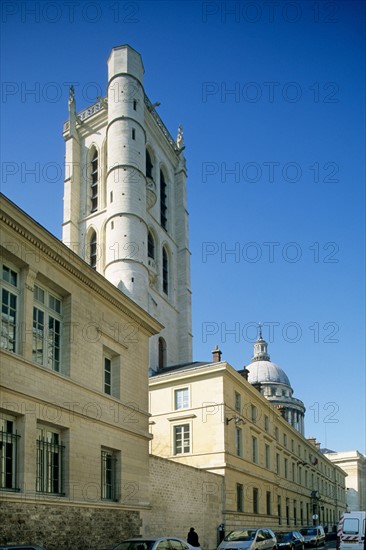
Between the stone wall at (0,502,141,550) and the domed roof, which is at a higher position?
the domed roof

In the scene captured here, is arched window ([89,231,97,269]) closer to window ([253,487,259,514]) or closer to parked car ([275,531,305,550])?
window ([253,487,259,514])

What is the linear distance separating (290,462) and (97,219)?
26.4 meters

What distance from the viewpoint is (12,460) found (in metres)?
15.8

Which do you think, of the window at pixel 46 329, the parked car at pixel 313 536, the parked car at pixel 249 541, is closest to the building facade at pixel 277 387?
the parked car at pixel 313 536

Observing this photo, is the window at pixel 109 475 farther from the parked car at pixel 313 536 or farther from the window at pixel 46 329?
the parked car at pixel 313 536

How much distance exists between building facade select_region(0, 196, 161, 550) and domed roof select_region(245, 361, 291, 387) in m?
88.7

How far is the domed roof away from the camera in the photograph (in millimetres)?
109438

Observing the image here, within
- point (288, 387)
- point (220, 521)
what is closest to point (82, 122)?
point (220, 521)

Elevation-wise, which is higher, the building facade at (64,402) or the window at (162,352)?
the window at (162,352)

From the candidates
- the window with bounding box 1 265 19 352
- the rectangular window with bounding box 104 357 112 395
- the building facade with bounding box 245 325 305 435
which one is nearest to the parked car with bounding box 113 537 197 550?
the window with bounding box 1 265 19 352

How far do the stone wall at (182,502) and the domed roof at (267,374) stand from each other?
259 feet

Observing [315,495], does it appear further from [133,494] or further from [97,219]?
[133,494]

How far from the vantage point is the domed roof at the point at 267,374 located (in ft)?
359

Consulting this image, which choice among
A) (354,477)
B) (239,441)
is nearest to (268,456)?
(239,441)
